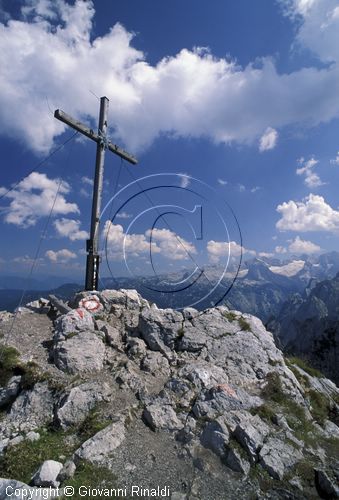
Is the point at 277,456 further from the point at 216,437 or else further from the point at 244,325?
the point at 244,325

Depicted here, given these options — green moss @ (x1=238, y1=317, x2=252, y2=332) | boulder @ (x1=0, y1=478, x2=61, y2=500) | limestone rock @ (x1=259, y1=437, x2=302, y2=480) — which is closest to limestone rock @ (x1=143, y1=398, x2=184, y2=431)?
limestone rock @ (x1=259, y1=437, x2=302, y2=480)

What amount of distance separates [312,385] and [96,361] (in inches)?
549

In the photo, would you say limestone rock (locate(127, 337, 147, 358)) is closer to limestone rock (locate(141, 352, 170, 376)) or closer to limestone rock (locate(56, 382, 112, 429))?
limestone rock (locate(141, 352, 170, 376))

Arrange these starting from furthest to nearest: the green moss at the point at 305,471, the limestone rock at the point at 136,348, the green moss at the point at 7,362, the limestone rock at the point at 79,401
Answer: the limestone rock at the point at 136,348 < the green moss at the point at 7,362 < the limestone rock at the point at 79,401 < the green moss at the point at 305,471

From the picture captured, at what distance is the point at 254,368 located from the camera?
60.4 ft

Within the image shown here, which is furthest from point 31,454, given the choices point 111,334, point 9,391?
point 111,334

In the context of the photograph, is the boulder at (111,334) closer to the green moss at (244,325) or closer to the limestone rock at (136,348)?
the limestone rock at (136,348)

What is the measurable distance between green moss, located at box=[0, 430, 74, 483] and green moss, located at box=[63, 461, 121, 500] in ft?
3.13

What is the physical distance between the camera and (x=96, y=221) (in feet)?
73.8

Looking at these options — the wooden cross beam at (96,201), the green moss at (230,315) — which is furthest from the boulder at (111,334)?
the green moss at (230,315)

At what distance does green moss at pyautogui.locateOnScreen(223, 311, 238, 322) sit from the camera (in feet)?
71.8

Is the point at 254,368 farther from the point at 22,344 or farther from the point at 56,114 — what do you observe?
the point at 56,114

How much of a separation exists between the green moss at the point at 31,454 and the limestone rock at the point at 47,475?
367 mm

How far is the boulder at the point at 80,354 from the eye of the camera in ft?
51.4
